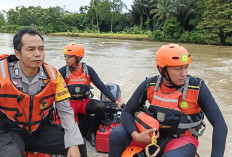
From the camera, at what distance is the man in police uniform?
1778 millimetres

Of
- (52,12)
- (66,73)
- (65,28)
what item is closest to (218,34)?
(66,73)

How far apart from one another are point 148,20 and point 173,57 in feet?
135

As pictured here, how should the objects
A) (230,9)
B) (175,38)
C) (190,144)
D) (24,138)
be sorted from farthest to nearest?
(175,38) → (230,9) → (24,138) → (190,144)

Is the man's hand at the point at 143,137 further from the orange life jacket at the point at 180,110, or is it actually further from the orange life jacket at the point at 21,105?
the orange life jacket at the point at 21,105

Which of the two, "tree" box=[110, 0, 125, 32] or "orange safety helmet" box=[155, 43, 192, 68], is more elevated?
"tree" box=[110, 0, 125, 32]

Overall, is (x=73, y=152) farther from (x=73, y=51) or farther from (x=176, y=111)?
(x=73, y=51)

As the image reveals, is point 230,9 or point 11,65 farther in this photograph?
point 230,9

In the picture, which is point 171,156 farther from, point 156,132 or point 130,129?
point 130,129

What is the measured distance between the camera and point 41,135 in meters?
1.95

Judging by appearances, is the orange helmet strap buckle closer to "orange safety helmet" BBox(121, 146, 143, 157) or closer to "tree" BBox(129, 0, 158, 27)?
"orange safety helmet" BBox(121, 146, 143, 157)

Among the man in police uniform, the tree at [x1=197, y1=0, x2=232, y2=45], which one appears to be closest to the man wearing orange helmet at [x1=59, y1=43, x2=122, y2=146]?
the man in police uniform

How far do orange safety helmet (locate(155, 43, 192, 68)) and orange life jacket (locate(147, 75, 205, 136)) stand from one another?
171mm

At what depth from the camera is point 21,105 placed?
1.79 metres

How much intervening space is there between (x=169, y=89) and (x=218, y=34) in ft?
93.7
